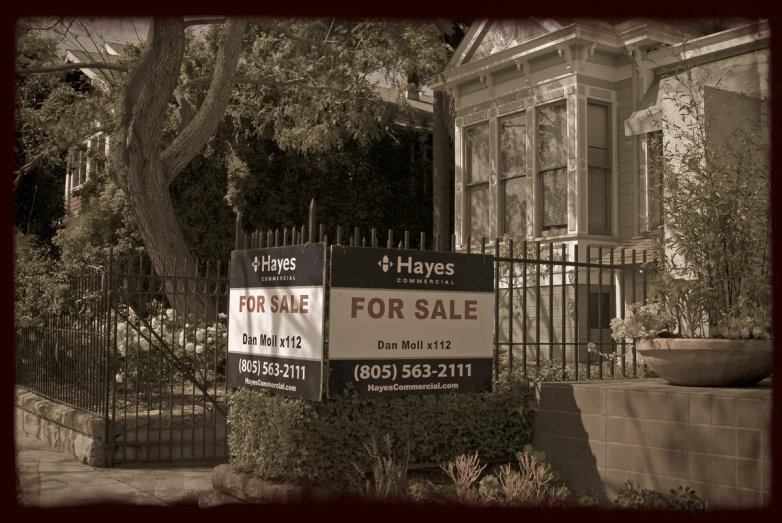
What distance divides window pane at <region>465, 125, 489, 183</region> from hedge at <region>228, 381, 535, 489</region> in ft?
30.7

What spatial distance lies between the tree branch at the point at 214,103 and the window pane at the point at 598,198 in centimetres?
632

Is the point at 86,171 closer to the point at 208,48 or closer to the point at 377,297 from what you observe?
the point at 208,48

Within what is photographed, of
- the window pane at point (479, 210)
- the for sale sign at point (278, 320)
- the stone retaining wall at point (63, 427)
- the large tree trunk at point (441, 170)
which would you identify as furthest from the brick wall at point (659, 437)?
the large tree trunk at point (441, 170)

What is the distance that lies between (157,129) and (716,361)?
32.7 feet

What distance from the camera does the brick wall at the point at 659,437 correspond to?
592 centimetres

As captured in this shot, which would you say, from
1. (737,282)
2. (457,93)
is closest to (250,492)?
(737,282)

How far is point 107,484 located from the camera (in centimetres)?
858

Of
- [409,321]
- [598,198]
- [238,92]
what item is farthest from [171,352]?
[238,92]

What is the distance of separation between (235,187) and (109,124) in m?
3.02

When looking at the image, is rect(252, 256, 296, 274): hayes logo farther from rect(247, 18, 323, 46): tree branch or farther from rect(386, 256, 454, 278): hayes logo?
rect(247, 18, 323, 46): tree branch

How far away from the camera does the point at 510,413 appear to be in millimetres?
7719

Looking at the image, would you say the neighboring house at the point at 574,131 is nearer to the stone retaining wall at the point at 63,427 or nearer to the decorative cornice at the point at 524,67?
the decorative cornice at the point at 524,67

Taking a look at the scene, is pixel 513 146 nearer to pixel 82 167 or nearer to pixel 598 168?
pixel 598 168

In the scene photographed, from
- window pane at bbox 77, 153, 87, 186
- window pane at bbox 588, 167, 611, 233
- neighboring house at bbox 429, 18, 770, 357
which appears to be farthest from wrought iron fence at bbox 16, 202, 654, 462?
window pane at bbox 77, 153, 87, 186
